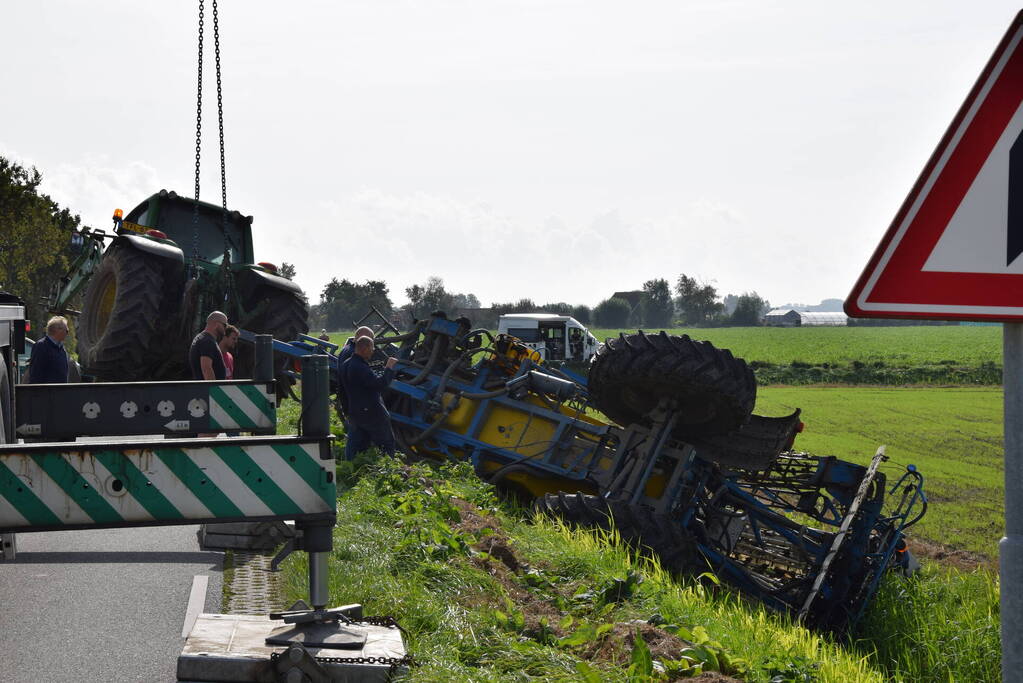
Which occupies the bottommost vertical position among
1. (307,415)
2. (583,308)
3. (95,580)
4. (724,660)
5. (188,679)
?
(95,580)

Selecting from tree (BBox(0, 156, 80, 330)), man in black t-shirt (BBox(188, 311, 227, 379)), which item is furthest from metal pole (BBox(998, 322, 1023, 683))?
tree (BBox(0, 156, 80, 330))

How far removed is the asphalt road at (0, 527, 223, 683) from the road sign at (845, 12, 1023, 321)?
134 inches

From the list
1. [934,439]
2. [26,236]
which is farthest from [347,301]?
[934,439]

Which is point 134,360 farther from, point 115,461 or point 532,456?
point 115,461

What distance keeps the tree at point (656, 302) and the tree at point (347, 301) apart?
34.3m

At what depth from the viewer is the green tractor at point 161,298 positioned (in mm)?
11156

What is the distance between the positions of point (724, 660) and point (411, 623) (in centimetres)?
143

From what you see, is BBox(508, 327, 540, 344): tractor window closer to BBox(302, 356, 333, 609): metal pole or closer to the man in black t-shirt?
the man in black t-shirt

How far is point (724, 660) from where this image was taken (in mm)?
4395

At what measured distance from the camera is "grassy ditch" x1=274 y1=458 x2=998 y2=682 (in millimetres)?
4410

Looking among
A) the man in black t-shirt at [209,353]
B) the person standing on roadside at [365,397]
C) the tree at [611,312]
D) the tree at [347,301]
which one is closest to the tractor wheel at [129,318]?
the man in black t-shirt at [209,353]

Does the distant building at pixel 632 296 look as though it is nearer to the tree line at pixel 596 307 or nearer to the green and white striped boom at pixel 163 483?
the tree line at pixel 596 307

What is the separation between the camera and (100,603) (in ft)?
18.5

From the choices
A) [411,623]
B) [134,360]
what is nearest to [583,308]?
[134,360]
